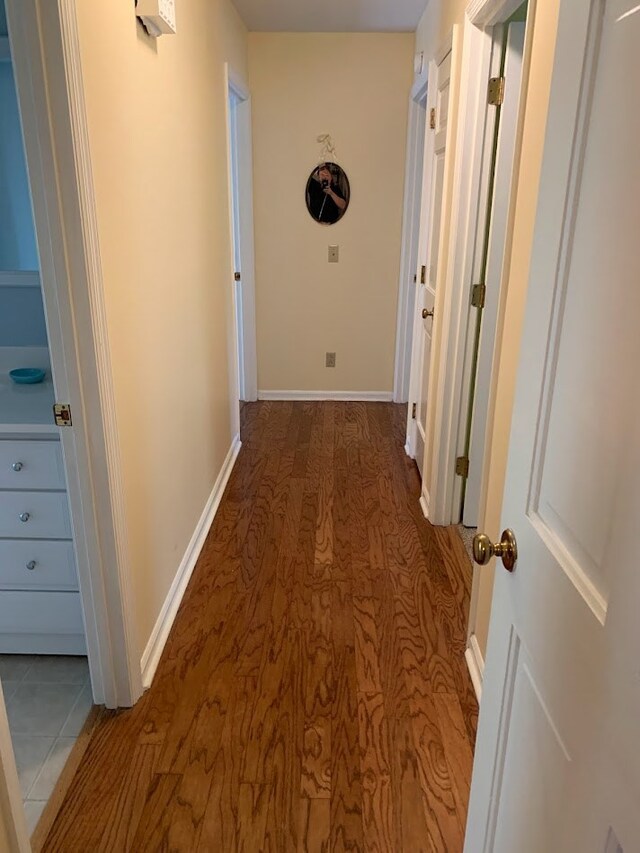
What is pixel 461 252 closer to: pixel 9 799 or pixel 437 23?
pixel 437 23

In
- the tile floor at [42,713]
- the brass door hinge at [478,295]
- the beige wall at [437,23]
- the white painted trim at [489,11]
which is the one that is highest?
the beige wall at [437,23]

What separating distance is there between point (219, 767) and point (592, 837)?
48.6 inches

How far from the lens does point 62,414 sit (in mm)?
1577

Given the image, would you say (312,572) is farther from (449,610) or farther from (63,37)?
(63,37)

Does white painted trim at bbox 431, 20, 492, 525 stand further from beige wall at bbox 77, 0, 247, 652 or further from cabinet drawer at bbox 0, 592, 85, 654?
cabinet drawer at bbox 0, 592, 85, 654

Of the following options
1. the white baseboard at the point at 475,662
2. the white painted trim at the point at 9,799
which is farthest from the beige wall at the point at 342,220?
the white painted trim at the point at 9,799

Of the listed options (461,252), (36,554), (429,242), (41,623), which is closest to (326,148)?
(429,242)

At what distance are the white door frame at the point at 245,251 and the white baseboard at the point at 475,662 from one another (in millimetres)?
2095

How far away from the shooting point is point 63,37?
4.30 feet

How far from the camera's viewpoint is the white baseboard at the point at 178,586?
201 cm

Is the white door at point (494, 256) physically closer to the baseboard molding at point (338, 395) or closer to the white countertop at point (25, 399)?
the white countertop at point (25, 399)

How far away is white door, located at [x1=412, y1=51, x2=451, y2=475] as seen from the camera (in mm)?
2896

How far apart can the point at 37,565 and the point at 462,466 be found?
5.94ft

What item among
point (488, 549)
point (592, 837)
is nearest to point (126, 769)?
point (488, 549)
